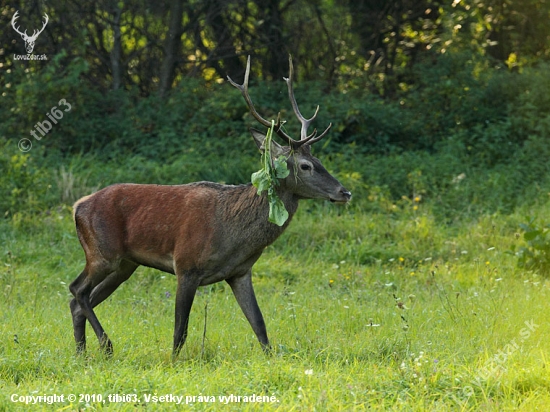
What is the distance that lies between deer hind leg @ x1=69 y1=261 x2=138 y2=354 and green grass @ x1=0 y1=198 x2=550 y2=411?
5.4 inches

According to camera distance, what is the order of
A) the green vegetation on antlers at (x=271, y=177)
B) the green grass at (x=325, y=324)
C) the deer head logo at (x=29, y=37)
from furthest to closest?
1. the deer head logo at (x=29, y=37)
2. the green vegetation on antlers at (x=271, y=177)
3. the green grass at (x=325, y=324)

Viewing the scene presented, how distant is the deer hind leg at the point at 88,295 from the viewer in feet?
21.0

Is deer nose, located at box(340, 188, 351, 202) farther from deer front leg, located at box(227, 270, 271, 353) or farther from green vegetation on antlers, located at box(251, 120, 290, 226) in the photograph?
deer front leg, located at box(227, 270, 271, 353)

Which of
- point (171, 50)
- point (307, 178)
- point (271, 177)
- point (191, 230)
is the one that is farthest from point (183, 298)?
point (171, 50)

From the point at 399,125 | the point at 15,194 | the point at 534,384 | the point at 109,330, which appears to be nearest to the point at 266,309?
the point at 109,330

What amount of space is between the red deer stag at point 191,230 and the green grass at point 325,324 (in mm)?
345

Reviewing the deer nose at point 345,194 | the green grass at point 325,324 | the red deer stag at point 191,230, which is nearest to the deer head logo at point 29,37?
the green grass at point 325,324

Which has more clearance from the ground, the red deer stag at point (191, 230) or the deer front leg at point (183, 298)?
the red deer stag at point (191, 230)

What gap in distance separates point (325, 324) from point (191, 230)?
131 cm

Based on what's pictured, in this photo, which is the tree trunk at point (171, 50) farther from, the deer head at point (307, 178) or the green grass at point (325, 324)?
the deer head at point (307, 178)

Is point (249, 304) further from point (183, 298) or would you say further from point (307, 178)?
point (307, 178)

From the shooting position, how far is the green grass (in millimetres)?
4980

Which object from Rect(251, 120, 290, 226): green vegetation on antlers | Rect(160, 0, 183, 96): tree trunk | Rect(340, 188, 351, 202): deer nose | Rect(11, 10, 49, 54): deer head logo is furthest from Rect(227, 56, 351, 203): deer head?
Rect(11, 10, 49, 54): deer head logo

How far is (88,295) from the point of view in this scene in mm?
6562
